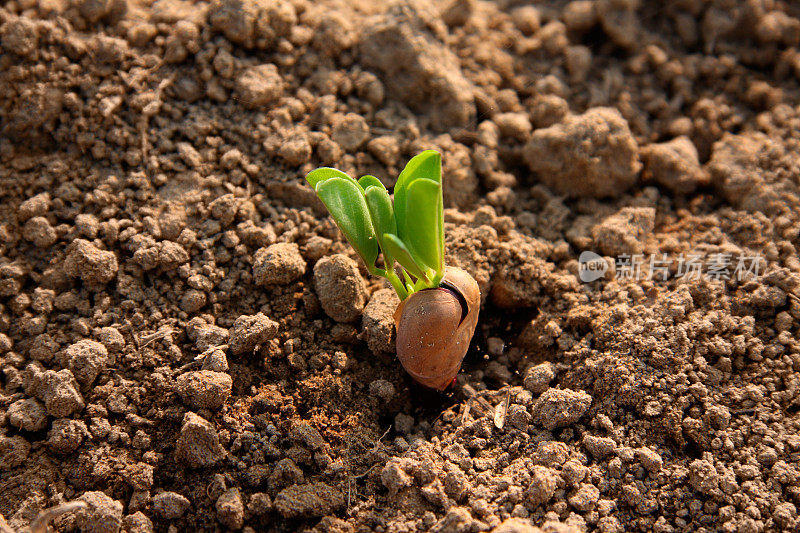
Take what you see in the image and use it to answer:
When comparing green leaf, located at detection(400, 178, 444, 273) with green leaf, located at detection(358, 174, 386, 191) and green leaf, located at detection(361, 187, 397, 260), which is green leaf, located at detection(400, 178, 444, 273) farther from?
green leaf, located at detection(358, 174, 386, 191)

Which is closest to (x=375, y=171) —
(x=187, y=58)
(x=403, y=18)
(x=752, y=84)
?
(x=403, y=18)

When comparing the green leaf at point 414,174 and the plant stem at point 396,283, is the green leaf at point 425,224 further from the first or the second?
the plant stem at point 396,283
